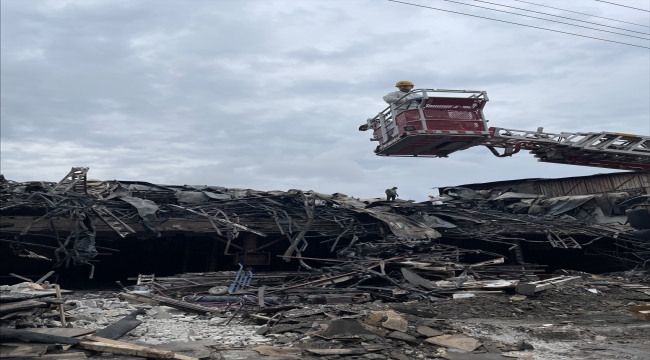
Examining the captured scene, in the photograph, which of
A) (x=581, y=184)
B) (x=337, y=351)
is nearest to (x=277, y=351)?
(x=337, y=351)

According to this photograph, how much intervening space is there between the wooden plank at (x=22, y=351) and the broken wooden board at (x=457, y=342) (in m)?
4.95

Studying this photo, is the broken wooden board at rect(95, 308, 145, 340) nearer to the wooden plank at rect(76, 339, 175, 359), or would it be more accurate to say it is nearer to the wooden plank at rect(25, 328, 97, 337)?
the wooden plank at rect(25, 328, 97, 337)

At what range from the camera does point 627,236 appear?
17547mm

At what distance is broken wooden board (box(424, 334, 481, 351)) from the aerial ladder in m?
5.25

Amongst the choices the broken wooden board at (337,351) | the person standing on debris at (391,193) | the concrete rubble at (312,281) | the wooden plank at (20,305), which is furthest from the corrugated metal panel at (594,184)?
the wooden plank at (20,305)

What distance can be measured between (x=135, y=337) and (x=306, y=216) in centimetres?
907

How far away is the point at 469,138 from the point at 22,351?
9998mm

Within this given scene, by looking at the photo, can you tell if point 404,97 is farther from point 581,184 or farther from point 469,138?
point 581,184

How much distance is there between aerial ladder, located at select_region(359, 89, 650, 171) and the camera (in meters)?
11.2

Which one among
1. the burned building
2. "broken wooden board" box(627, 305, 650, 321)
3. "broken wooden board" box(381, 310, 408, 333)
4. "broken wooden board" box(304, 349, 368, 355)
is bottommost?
"broken wooden board" box(627, 305, 650, 321)

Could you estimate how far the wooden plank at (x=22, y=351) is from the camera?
196 inches

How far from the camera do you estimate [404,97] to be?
450 inches

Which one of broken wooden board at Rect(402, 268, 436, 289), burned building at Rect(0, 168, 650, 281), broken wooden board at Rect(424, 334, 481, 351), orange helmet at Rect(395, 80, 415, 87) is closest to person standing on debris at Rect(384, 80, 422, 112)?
orange helmet at Rect(395, 80, 415, 87)

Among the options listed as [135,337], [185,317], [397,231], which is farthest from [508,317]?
[135,337]
